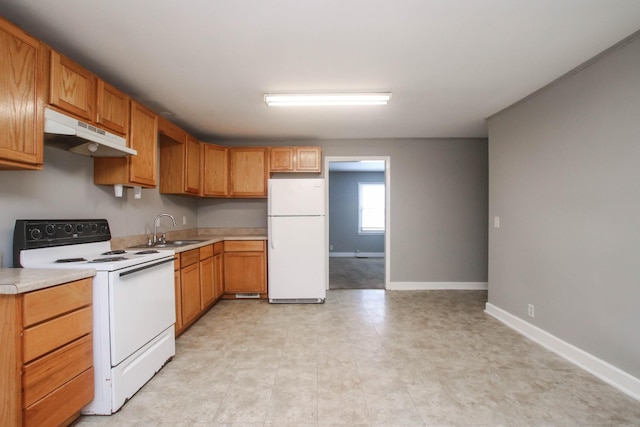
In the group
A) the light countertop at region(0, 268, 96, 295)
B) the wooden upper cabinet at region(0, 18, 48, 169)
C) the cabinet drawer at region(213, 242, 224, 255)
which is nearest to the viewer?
the light countertop at region(0, 268, 96, 295)

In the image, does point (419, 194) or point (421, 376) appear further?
point (419, 194)

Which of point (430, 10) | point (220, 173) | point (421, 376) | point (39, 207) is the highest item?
point (430, 10)

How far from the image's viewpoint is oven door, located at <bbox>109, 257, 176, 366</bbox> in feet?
5.60

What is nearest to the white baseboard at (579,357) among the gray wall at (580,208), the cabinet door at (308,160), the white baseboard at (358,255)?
the gray wall at (580,208)

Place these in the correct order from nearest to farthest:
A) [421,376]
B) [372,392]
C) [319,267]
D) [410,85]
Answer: [372,392] → [421,376] → [410,85] → [319,267]

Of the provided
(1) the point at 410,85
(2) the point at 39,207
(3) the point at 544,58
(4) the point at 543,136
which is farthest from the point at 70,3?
(4) the point at 543,136

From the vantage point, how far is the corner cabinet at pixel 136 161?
2.45 meters

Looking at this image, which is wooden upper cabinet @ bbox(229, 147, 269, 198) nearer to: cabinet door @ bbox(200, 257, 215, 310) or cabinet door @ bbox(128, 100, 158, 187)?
cabinet door @ bbox(200, 257, 215, 310)

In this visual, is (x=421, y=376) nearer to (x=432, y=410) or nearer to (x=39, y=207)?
(x=432, y=410)

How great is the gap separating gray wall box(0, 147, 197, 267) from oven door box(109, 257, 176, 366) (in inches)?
27.3

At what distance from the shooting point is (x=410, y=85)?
2611 mm

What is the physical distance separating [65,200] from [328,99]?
231 centimetres

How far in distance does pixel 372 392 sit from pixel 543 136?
264cm

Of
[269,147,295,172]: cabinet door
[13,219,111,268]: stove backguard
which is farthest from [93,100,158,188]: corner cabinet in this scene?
[269,147,295,172]: cabinet door
